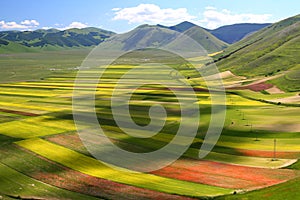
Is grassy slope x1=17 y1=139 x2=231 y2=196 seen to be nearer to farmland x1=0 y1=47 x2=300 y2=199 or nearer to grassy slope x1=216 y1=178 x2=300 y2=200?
farmland x1=0 y1=47 x2=300 y2=199

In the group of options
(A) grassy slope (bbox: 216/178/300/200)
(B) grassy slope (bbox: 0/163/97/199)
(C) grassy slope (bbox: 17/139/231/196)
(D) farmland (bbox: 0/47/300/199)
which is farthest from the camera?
(D) farmland (bbox: 0/47/300/199)

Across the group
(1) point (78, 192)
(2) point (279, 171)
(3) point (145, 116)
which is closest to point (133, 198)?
(1) point (78, 192)

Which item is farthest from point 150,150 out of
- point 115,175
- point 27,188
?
point 27,188

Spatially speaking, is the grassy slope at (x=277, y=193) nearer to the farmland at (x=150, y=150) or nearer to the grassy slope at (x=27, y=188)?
the farmland at (x=150, y=150)

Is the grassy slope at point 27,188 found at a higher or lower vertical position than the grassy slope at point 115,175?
lower

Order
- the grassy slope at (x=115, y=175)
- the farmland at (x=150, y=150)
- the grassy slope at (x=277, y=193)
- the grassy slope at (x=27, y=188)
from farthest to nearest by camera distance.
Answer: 1. the farmland at (x=150, y=150)
2. the grassy slope at (x=115, y=175)
3. the grassy slope at (x=27, y=188)
4. the grassy slope at (x=277, y=193)

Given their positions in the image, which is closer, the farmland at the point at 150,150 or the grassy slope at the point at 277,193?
the grassy slope at the point at 277,193

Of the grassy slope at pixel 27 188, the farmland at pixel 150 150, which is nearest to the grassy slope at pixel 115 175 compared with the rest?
the farmland at pixel 150 150

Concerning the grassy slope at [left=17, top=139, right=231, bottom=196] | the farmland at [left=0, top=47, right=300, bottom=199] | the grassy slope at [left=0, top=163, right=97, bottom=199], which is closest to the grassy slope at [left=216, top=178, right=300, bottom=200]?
the farmland at [left=0, top=47, right=300, bottom=199]

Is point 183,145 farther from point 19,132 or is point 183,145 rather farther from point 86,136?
point 19,132

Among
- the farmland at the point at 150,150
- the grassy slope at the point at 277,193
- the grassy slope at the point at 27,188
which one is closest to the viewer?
the grassy slope at the point at 277,193
